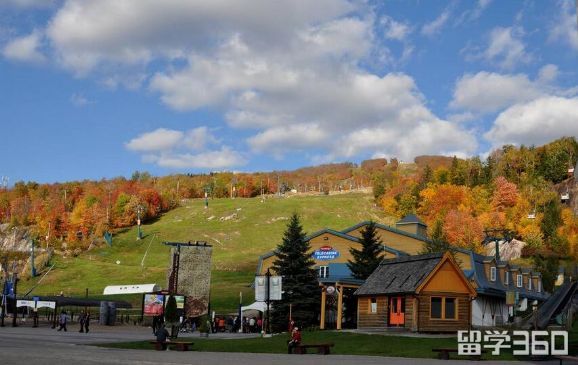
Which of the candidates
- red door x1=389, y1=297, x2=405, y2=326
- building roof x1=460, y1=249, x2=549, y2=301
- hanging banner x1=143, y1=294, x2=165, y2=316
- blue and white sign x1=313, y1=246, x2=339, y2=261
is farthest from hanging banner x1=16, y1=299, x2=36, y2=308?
building roof x1=460, y1=249, x2=549, y2=301

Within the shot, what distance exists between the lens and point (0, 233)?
171 m

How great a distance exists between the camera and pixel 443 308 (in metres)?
42.2

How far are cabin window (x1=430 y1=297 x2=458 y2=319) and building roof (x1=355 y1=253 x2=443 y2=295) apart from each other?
1.81 m

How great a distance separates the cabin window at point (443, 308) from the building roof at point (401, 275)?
1813mm

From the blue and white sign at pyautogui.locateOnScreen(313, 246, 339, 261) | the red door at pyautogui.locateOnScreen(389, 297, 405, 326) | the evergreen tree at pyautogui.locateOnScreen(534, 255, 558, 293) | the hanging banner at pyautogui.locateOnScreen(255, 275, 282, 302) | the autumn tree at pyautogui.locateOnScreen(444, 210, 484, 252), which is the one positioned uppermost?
the autumn tree at pyautogui.locateOnScreen(444, 210, 484, 252)

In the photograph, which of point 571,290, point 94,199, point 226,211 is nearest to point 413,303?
point 571,290

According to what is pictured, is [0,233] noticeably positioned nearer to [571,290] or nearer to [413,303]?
[413,303]

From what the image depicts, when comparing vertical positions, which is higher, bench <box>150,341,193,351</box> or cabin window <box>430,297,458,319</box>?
cabin window <box>430,297,458,319</box>

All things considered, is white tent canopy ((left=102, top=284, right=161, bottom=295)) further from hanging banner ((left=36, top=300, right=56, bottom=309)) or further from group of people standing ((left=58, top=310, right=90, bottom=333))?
group of people standing ((left=58, top=310, right=90, bottom=333))

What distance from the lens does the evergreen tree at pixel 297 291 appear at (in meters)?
51.5

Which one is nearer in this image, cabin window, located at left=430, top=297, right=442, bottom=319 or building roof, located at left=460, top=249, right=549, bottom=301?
cabin window, located at left=430, top=297, right=442, bottom=319

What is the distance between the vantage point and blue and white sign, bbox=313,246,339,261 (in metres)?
71.4

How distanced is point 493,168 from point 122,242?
104 m

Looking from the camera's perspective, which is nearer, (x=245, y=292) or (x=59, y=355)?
(x=59, y=355)
